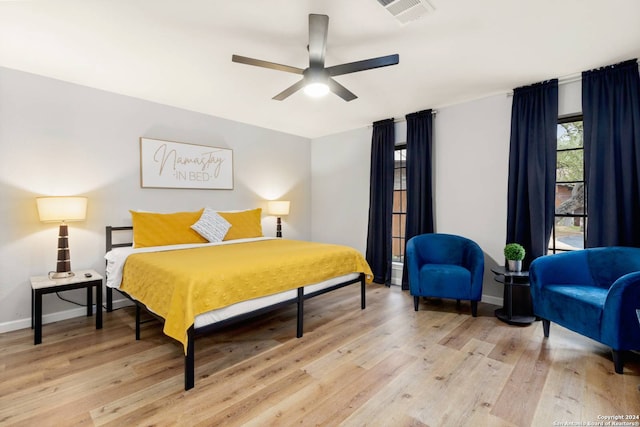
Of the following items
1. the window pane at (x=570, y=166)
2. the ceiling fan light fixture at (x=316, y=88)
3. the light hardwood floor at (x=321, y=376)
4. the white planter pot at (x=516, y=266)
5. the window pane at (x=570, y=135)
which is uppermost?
the ceiling fan light fixture at (x=316, y=88)

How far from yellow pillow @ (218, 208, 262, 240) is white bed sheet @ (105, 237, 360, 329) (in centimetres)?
15

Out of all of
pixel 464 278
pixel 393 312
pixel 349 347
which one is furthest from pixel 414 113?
pixel 349 347

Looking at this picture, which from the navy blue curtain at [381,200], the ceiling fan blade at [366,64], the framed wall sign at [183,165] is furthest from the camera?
the navy blue curtain at [381,200]

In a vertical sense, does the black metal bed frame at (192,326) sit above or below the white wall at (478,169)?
below

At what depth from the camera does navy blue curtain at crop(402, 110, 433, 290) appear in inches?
164

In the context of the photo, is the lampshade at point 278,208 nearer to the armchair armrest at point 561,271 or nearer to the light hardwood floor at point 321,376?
the light hardwood floor at point 321,376

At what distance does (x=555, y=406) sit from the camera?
180cm

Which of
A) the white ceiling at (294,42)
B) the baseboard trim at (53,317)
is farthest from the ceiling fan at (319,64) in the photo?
the baseboard trim at (53,317)

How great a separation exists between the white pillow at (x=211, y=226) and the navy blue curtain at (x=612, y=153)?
4.04 m

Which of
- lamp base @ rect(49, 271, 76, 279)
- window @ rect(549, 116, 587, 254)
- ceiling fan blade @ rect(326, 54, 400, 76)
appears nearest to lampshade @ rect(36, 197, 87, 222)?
lamp base @ rect(49, 271, 76, 279)

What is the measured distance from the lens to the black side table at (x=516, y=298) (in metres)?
3.03

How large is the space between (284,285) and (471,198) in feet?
9.04

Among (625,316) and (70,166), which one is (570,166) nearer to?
(625,316)

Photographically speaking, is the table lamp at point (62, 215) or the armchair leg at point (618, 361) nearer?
the armchair leg at point (618, 361)
